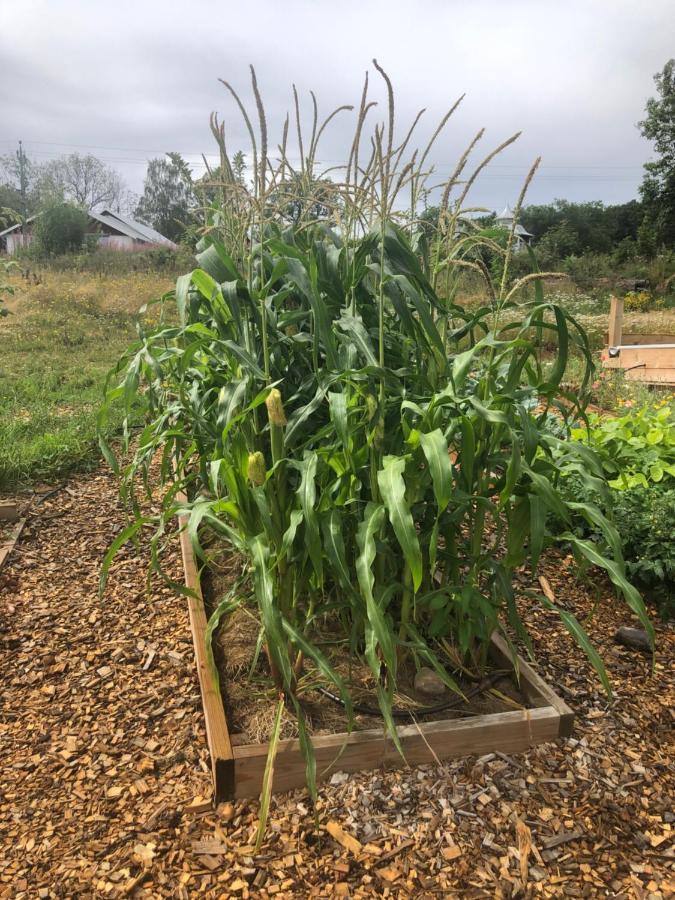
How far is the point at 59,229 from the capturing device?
2325cm

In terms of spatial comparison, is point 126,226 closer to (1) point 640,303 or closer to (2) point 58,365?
(1) point 640,303

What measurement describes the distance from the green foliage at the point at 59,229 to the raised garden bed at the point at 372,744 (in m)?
24.3

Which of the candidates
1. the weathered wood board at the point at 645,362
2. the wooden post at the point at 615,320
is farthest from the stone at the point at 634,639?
the wooden post at the point at 615,320

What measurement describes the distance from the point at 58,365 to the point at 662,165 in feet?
82.0

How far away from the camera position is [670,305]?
1758 centimetres

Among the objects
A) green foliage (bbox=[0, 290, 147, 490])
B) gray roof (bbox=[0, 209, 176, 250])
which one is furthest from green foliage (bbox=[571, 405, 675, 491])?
gray roof (bbox=[0, 209, 176, 250])

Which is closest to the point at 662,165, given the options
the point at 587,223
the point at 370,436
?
the point at 587,223

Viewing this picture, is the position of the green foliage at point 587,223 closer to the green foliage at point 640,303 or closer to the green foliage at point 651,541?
the green foliage at point 640,303

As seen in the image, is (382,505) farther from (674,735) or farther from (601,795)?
(674,735)

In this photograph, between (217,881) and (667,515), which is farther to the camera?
(667,515)

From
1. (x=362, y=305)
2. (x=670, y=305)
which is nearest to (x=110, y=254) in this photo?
(x=670, y=305)

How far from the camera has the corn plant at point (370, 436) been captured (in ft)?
4.41

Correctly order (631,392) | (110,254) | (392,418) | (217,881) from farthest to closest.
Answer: (110,254) → (631,392) → (392,418) → (217,881)

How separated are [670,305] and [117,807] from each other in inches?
766
